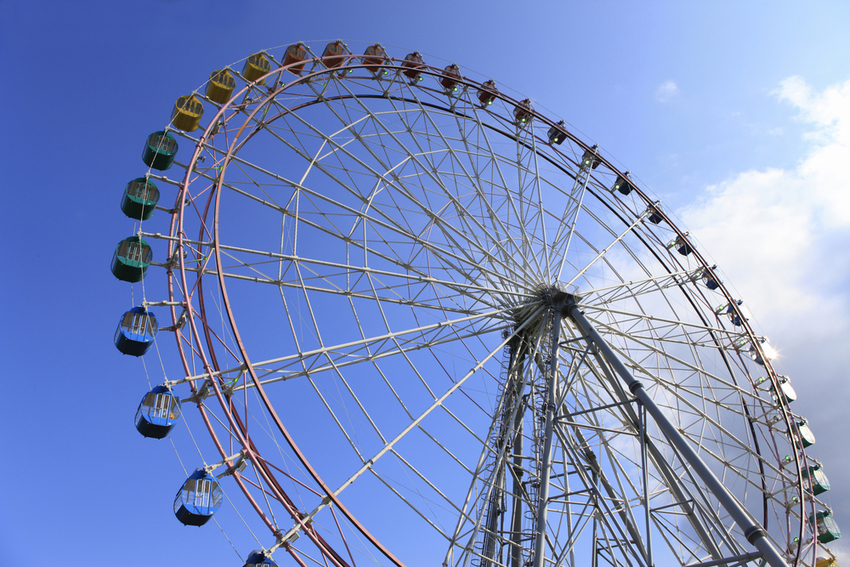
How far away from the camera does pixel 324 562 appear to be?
34.1 feet

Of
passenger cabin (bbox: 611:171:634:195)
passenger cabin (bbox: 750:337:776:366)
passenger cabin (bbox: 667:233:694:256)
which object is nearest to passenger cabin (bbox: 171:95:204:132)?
passenger cabin (bbox: 611:171:634:195)

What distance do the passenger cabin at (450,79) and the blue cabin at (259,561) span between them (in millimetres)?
17377

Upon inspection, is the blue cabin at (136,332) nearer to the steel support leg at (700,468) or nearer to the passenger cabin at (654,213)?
the steel support leg at (700,468)

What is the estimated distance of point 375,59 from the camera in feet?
67.3

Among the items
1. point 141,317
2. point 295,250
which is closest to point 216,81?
point 295,250

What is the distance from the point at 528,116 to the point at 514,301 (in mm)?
9051

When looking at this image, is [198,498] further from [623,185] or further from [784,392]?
[784,392]

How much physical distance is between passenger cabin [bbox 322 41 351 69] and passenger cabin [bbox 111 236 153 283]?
8268mm

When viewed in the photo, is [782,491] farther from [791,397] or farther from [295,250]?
[295,250]

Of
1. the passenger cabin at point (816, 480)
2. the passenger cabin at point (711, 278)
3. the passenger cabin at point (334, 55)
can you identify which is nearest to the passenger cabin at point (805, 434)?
the passenger cabin at point (816, 480)

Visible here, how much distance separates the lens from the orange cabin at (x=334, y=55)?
61.5ft

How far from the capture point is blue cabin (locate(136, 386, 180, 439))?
41.0ft

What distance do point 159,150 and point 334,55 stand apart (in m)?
6.58

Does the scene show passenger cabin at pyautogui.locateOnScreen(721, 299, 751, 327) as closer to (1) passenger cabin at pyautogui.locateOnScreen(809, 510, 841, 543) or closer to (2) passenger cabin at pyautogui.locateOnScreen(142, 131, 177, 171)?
(1) passenger cabin at pyautogui.locateOnScreen(809, 510, 841, 543)
